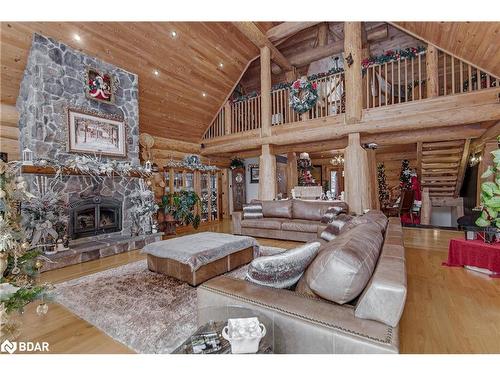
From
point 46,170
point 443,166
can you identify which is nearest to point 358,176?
point 443,166

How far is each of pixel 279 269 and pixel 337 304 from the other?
36cm

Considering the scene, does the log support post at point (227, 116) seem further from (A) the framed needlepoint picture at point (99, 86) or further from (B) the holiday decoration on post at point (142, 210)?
(A) the framed needlepoint picture at point (99, 86)

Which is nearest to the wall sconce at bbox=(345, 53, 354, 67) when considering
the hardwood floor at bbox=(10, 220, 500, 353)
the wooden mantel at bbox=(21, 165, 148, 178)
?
the hardwood floor at bbox=(10, 220, 500, 353)

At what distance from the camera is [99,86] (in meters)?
4.50

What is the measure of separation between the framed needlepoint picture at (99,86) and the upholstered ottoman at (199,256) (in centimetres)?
311

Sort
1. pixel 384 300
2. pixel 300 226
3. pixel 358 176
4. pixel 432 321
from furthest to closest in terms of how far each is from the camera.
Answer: pixel 358 176, pixel 300 226, pixel 432 321, pixel 384 300

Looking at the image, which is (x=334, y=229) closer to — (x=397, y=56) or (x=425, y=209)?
(x=397, y=56)

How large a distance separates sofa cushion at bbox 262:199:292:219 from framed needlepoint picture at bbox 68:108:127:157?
306 centimetres

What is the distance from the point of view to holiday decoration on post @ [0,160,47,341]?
4.84 feet

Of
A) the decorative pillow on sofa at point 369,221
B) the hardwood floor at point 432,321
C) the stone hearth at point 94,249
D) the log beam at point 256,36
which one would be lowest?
the hardwood floor at point 432,321

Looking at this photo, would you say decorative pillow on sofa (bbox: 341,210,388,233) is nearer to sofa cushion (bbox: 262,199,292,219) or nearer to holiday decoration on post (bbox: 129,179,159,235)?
sofa cushion (bbox: 262,199,292,219)

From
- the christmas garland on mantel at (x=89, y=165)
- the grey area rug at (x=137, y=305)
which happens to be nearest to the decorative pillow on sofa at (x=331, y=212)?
the grey area rug at (x=137, y=305)

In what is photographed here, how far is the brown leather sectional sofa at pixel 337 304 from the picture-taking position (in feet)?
3.30
